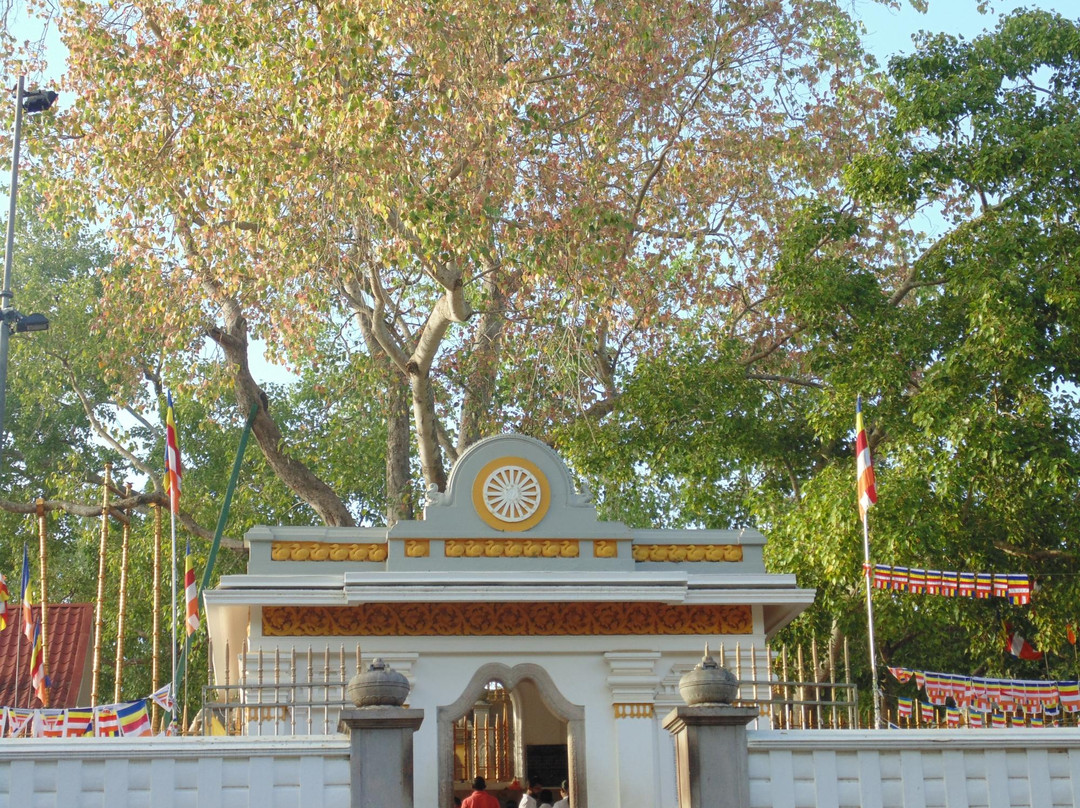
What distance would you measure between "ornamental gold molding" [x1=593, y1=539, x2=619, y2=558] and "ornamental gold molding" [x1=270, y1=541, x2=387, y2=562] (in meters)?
1.99

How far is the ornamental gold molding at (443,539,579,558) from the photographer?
43.5 ft

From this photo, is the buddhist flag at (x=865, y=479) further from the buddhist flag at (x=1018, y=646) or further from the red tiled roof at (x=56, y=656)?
the red tiled roof at (x=56, y=656)

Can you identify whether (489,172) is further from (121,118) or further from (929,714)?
(929,714)

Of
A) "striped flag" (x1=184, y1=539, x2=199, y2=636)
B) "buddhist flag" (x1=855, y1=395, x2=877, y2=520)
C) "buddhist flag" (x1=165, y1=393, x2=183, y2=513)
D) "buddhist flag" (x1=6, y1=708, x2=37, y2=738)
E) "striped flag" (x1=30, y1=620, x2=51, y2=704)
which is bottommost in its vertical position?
"buddhist flag" (x1=6, y1=708, x2=37, y2=738)

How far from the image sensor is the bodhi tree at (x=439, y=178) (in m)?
16.6

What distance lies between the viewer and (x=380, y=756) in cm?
883

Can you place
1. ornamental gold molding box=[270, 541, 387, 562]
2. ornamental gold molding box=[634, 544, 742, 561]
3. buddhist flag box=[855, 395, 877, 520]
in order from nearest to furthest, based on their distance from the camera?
ornamental gold molding box=[270, 541, 387, 562], ornamental gold molding box=[634, 544, 742, 561], buddhist flag box=[855, 395, 877, 520]

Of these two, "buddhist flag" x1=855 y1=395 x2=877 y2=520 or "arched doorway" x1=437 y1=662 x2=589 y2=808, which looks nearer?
"arched doorway" x1=437 y1=662 x2=589 y2=808

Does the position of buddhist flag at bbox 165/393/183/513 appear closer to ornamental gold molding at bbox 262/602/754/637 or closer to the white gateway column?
ornamental gold molding at bbox 262/602/754/637

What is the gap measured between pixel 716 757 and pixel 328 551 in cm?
552

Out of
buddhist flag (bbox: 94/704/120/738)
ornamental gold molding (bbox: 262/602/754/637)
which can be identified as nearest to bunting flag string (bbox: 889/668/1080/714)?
ornamental gold molding (bbox: 262/602/754/637)

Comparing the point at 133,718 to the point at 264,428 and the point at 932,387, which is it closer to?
the point at 264,428

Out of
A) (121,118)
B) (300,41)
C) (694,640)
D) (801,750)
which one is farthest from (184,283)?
(801,750)

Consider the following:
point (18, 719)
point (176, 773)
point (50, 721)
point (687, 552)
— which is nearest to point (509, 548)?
point (687, 552)
